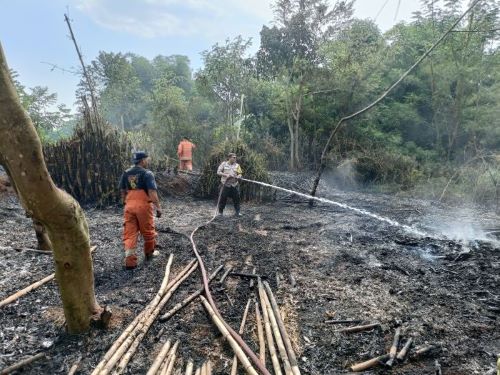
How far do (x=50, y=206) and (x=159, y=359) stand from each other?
1553 mm

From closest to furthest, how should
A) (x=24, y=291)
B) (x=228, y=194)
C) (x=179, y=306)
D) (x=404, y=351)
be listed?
(x=404, y=351) < (x=179, y=306) < (x=24, y=291) < (x=228, y=194)

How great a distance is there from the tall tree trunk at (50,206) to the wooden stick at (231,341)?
44.9 inches

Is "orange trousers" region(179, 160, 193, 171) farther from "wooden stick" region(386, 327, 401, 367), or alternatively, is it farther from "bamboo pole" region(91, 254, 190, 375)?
"wooden stick" region(386, 327, 401, 367)

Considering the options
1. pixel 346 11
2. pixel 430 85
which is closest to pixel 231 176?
pixel 346 11

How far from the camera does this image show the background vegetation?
1764 cm

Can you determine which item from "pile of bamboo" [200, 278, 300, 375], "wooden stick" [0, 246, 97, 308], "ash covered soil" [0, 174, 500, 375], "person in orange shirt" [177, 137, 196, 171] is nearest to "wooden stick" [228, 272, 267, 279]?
"ash covered soil" [0, 174, 500, 375]

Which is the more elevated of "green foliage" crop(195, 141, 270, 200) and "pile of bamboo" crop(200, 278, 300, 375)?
"green foliage" crop(195, 141, 270, 200)

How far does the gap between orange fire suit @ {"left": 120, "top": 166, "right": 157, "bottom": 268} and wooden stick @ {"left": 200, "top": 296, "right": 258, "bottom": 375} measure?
5.64ft

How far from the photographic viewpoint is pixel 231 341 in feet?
11.0

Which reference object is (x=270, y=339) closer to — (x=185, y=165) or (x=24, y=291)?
(x=24, y=291)

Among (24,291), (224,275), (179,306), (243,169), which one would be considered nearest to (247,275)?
(224,275)

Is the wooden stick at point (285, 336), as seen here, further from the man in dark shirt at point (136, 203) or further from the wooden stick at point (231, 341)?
the man in dark shirt at point (136, 203)

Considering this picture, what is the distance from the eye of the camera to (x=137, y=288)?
4.70 metres

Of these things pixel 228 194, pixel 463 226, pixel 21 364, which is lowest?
pixel 21 364
